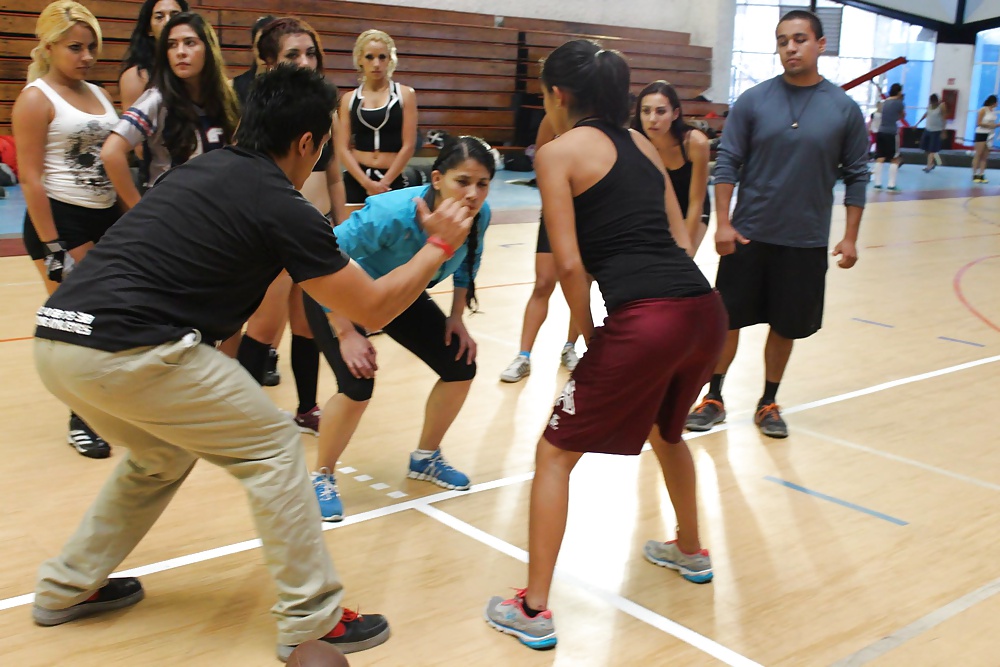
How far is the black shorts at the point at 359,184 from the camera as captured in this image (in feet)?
17.7

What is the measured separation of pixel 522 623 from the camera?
8.13ft

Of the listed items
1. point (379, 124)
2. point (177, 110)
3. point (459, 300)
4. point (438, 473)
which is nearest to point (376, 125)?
point (379, 124)

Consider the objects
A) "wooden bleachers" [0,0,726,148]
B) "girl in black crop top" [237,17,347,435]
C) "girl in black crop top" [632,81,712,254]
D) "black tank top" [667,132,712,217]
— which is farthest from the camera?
"wooden bleachers" [0,0,726,148]

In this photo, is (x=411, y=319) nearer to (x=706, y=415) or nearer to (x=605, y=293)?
(x=605, y=293)

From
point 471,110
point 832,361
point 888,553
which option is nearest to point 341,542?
point 888,553

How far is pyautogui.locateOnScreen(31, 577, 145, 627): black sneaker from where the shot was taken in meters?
2.47

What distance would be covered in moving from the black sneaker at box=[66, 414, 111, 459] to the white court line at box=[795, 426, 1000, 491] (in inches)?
115

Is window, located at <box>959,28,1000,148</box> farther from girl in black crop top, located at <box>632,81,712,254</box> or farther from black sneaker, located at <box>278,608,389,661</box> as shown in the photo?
black sneaker, located at <box>278,608,389,661</box>

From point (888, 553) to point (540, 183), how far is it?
1713 mm

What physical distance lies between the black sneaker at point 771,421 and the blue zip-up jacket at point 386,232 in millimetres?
1799

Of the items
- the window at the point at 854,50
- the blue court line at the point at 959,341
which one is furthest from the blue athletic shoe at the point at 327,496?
the window at the point at 854,50

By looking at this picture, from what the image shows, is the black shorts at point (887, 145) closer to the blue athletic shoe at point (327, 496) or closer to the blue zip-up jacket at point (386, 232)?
the blue zip-up jacket at point (386, 232)

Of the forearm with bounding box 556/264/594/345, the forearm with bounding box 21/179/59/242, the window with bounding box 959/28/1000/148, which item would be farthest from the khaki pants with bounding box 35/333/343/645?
the window with bounding box 959/28/1000/148

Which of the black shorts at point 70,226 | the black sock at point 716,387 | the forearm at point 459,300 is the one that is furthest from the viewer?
the black sock at point 716,387
